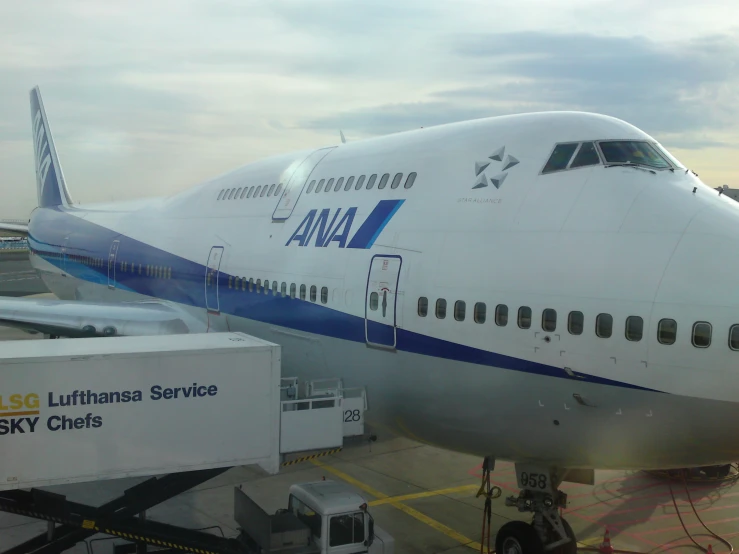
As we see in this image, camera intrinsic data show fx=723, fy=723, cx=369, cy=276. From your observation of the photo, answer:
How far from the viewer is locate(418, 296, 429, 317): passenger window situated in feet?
33.7

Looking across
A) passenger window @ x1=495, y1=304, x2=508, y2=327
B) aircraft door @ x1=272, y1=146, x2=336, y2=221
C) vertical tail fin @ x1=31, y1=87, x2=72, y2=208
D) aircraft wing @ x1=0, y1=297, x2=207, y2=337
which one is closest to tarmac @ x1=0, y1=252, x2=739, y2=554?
passenger window @ x1=495, y1=304, x2=508, y2=327

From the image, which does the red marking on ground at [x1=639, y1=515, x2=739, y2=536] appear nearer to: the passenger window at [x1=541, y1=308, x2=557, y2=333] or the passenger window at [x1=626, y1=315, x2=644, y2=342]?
the passenger window at [x1=541, y1=308, x2=557, y2=333]

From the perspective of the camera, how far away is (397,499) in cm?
1497

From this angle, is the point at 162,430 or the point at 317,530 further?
the point at 317,530

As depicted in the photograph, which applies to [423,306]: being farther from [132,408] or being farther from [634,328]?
[132,408]

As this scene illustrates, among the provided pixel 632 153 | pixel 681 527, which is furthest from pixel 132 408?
pixel 681 527

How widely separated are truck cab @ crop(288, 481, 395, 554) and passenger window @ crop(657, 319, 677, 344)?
17.0 ft

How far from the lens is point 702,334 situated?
7.88m

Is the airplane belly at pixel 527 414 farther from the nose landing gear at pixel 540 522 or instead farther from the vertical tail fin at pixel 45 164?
the vertical tail fin at pixel 45 164

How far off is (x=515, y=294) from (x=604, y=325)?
1.23 meters

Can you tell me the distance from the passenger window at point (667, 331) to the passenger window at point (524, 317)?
5.19 feet

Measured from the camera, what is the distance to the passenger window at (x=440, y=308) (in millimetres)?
10047

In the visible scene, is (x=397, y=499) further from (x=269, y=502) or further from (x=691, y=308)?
(x=691, y=308)

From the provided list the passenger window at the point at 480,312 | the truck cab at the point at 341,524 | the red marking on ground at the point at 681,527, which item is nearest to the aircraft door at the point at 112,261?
the truck cab at the point at 341,524
